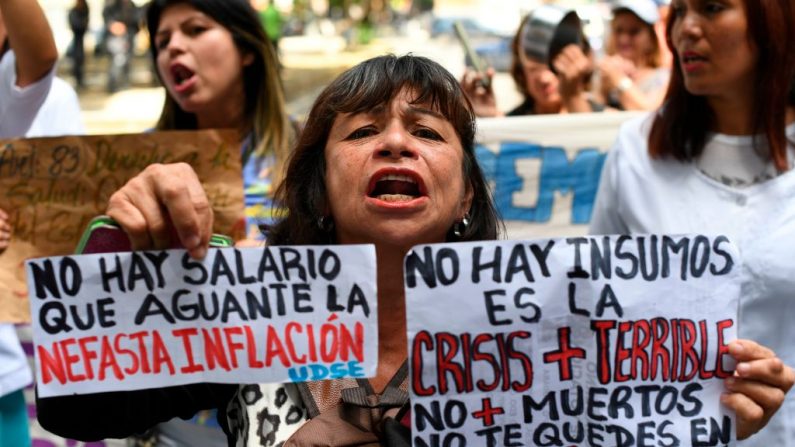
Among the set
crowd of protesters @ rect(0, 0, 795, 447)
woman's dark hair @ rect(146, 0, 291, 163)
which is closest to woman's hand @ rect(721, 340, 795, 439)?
crowd of protesters @ rect(0, 0, 795, 447)

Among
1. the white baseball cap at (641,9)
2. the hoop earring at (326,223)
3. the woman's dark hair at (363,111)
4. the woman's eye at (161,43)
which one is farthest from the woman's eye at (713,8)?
the white baseball cap at (641,9)

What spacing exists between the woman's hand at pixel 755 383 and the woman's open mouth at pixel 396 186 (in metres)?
0.67

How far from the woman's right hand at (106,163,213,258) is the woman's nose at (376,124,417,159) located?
1.33 ft

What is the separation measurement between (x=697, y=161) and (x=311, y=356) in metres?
1.49

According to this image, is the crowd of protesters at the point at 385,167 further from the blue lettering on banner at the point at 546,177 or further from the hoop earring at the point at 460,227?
the blue lettering on banner at the point at 546,177

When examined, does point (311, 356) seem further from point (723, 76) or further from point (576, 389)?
point (723, 76)

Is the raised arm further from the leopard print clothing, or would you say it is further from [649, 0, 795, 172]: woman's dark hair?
[649, 0, 795, 172]: woman's dark hair

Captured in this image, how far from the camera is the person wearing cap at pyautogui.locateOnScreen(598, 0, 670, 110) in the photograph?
5.11 m

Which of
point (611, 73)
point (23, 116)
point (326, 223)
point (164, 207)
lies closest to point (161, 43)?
point (23, 116)

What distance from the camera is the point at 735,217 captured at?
2676 mm

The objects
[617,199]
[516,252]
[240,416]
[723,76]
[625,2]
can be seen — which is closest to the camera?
[516,252]

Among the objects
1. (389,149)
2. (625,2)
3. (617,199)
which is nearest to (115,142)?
(389,149)

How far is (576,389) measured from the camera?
186 cm

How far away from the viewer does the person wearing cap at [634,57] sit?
16.8 feet
